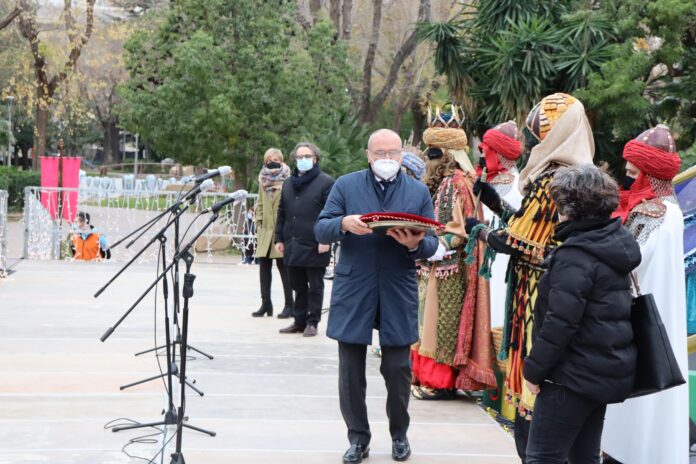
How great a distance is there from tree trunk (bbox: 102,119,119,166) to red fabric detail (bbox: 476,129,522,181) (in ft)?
196

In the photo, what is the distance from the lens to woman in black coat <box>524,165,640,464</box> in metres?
4.11

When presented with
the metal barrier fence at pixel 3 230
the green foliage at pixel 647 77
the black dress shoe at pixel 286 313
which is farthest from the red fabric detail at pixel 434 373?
the green foliage at pixel 647 77

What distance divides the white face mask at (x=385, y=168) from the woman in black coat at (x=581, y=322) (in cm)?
151

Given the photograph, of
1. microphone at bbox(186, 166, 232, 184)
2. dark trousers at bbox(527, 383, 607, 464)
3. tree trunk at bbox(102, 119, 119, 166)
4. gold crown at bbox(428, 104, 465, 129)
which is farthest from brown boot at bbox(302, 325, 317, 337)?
tree trunk at bbox(102, 119, 119, 166)

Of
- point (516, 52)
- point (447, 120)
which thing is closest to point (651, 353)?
point (447, 120)

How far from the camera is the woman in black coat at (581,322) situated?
13.5 ft

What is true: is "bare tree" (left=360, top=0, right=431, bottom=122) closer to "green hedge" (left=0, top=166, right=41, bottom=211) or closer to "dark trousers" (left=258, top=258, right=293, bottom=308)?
"green hedge" (left=0, top=166, right=41, bottom=211)

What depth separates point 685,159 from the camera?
15898 mm

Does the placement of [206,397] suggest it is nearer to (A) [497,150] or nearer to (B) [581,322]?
(A) [497,150]

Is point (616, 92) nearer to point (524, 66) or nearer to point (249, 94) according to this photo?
point (524, 66)

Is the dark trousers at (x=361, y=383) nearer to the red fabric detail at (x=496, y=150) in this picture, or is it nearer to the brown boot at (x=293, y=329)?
the red fabric detail at (x=496, y=150)

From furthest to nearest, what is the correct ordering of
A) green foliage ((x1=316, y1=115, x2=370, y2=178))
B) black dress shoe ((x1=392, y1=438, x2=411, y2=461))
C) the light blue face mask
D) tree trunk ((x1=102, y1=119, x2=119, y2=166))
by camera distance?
1. tree trunk ((x1=102, y1=119, x2=119, y2=166))
2. green foliage ((x1=316, y1=115, x2=370, y2=178))
3. the light blue face mask
4. black dress shoe ((x1=392, y1=438, x2=411, y2=461))

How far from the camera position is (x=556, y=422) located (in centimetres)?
422

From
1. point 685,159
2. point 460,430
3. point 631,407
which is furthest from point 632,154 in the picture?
point 685,159
